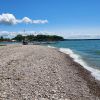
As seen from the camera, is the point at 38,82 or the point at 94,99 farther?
the point at 38,82

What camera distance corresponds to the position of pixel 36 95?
10.3m

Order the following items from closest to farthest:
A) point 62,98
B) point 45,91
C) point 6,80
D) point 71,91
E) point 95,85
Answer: point 62,98 → point 45,91 → point 71,91 → point 6,80 → point 95,85

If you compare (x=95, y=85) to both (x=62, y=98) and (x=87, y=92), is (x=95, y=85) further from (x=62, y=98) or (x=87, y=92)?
(x=62, y=98)

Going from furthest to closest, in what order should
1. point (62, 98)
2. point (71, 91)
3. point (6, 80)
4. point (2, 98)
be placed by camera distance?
point (6, 80) → point (71, 91) → point (62, 98) → point (2, 98)

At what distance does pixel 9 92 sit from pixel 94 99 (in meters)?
3.74

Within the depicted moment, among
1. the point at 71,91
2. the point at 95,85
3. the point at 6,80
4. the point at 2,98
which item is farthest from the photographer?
the point at 95,85

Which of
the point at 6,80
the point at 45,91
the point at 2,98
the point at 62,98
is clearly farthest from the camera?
the point at 6,80

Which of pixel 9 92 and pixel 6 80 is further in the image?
pixel 6 80

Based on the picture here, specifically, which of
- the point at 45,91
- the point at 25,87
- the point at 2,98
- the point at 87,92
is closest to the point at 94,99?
the point at 87,92

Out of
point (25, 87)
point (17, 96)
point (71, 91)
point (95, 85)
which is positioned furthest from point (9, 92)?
point (95, 85)

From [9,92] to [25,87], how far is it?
1360 millimetres

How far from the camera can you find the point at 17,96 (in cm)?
991

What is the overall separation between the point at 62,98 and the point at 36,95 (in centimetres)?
109

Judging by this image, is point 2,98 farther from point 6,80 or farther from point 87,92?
point 87,92
